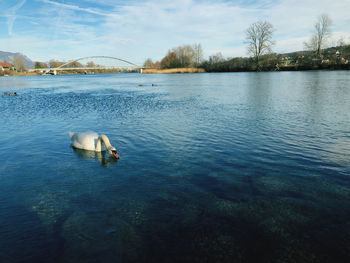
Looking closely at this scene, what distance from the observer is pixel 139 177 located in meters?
7.54

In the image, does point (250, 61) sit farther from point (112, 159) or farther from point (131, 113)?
point (112, 159)

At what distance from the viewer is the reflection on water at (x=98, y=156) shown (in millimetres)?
8970

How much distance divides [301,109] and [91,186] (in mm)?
15676

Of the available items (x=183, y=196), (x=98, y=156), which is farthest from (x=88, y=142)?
(x=183, y=196)

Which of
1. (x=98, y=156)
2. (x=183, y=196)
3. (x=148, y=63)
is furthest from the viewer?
(x=148, y=63)

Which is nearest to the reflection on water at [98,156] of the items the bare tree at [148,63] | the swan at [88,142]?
the swan at [88,142]

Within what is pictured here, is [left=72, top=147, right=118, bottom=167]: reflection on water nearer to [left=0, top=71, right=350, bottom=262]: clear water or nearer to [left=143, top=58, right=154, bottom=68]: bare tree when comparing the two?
[left=0, top=71, right=350, bottom=262]: clear water

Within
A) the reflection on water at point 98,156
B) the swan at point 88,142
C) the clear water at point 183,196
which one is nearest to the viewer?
the clear water at point 183,196

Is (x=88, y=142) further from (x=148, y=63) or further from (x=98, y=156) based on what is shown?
(x=148, y=63)

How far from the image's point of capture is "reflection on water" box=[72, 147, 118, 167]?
897 centimetres

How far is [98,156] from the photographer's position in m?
9.68

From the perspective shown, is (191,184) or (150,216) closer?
(150,216)

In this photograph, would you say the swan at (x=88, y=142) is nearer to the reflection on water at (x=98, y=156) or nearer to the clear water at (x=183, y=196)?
the reflection on water at (x=98, y=156)

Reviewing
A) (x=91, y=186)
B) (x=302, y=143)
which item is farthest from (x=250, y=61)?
(x=91, y=186)
